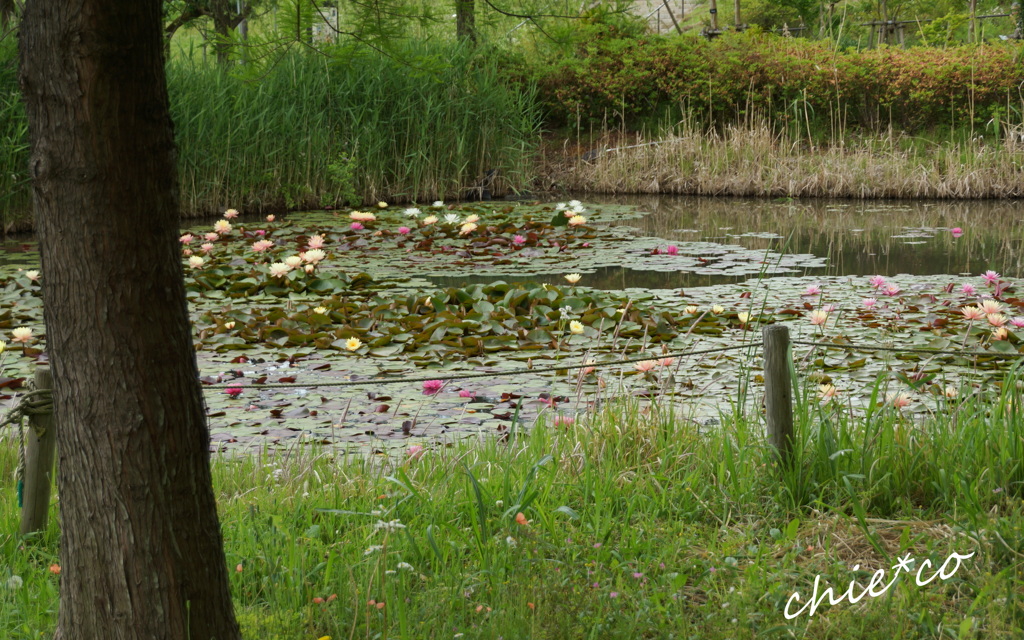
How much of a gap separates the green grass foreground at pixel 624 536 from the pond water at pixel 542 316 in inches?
9.6

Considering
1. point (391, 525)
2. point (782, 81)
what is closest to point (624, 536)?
Answer: point (391, 525)

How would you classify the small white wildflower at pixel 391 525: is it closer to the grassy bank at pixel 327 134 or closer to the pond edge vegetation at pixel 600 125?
the pond edge vegetation at pixel 600 125

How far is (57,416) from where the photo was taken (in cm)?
171

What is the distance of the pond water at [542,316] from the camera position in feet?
12.1

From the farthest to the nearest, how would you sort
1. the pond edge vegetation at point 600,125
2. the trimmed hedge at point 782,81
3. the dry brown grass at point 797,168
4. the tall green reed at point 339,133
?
the trimmed hedge at point 782,81, the dry brown grass at point 797,168, the pond edge vegetation at point 600,125, the tall green reed at point 339,133

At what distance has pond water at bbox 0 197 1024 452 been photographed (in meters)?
3.70

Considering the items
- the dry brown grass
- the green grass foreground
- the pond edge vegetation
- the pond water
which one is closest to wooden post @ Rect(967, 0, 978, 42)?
the pond edge vegetation

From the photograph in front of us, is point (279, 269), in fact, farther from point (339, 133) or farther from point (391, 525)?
point (339, 133)

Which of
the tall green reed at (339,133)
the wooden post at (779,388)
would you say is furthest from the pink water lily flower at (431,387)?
the tall green reed at (339,133)

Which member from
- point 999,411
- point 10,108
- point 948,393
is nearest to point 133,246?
point 999,411

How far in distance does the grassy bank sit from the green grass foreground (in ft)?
22.4

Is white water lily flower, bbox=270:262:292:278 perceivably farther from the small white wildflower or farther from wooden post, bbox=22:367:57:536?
the small white wildflower

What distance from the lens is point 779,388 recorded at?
2.62m

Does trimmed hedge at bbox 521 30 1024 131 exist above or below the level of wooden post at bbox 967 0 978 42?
below
